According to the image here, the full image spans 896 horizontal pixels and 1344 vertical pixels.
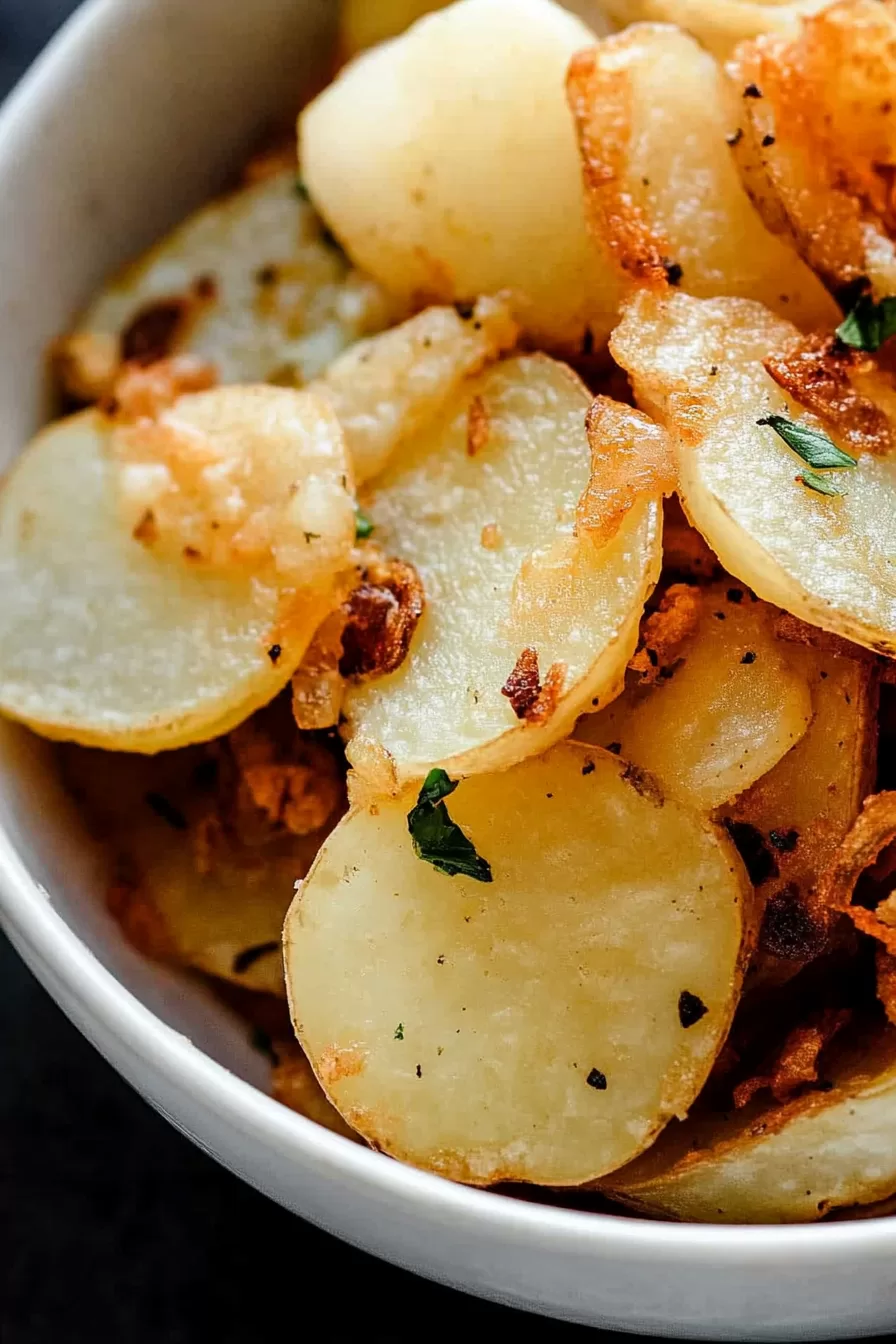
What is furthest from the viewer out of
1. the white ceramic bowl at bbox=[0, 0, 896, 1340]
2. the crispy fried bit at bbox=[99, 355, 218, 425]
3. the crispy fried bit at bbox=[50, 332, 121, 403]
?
the crispy fried bit at bbox=[50, 332, 121, 403]

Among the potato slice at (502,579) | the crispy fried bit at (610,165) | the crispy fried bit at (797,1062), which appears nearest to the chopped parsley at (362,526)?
the potato slice at (502,579)

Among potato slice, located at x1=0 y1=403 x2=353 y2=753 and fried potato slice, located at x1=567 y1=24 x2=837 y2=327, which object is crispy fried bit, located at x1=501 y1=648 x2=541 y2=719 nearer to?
potato slice, located at x1=0 y1=403 x2=353 y2=753

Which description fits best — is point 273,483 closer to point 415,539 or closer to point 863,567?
point 415,539

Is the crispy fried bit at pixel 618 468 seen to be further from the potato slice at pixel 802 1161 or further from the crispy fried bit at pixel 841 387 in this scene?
the potato slice at pixel 802 1161

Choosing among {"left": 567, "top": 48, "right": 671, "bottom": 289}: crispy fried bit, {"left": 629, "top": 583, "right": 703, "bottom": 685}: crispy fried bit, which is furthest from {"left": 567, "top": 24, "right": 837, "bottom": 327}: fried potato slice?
{"left": 629, "top": 583, "right": 703, "bottom": 685}: crispy fried bit

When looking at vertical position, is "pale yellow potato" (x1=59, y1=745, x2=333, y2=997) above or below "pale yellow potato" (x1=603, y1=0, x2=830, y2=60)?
below
